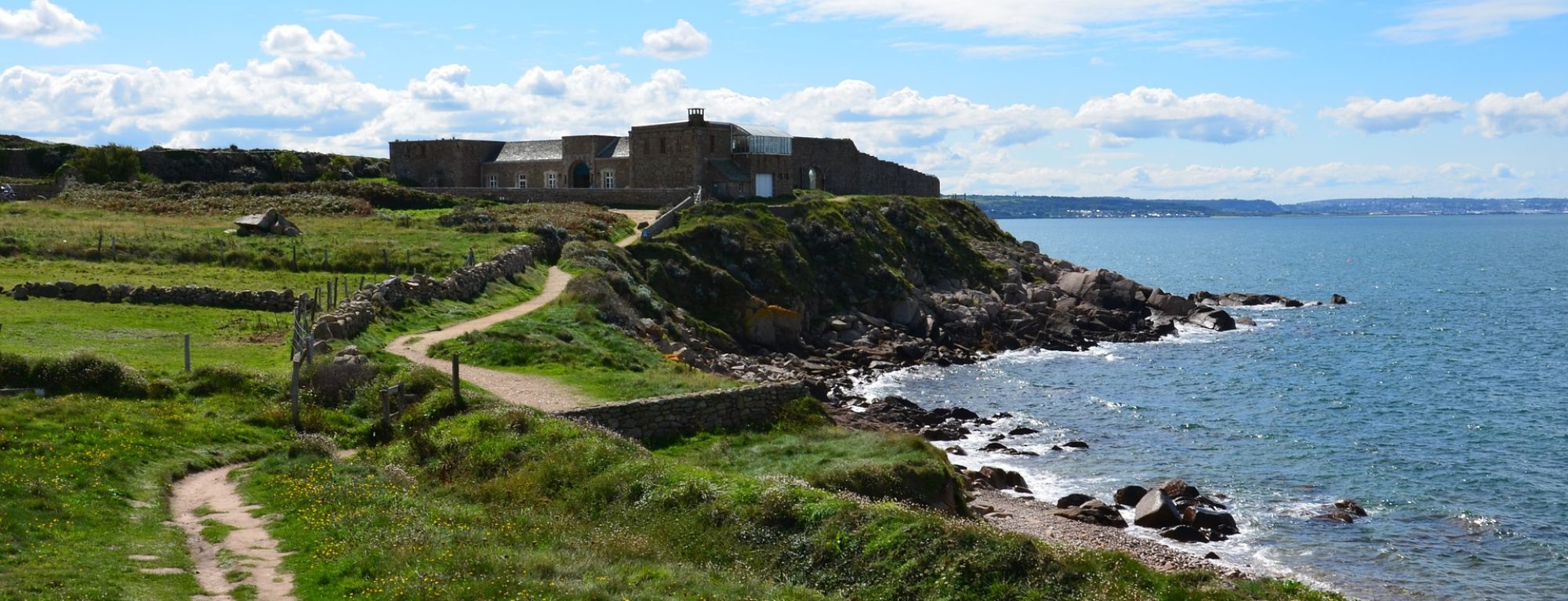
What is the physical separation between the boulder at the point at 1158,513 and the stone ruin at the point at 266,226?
138 ft

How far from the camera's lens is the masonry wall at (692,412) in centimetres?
2855

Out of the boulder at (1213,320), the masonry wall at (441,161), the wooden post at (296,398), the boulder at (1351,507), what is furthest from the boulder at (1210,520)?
the masonry wall at (441,161)

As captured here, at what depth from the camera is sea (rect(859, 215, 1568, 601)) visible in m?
32.2

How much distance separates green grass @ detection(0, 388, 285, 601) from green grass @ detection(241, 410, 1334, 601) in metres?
1.55

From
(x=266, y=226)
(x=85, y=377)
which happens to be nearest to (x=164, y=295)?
(x=85, y=377)

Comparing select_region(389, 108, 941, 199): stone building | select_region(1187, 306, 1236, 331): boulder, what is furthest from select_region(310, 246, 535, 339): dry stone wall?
select_region(1187, 306, 1236, 331): boulder

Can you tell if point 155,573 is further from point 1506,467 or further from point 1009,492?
point 1506,467

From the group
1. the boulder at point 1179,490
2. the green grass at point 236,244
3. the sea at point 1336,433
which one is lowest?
the sea at point 1336,433

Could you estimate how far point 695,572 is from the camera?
18172 mm

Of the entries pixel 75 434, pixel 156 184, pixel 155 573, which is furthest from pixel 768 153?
pixel 155 573

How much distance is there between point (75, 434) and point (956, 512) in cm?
1710

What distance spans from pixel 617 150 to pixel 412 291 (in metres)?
53.2

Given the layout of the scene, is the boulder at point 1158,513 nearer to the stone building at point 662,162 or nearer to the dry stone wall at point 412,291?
the dry stone wall at point 412,291

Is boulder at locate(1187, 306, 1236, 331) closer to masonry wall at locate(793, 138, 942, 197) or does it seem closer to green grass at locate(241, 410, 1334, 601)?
masonry wall at locate(793, 138, 942, 197)
